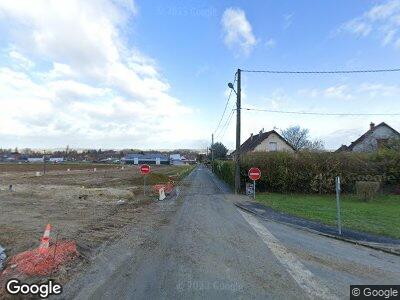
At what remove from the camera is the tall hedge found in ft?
84.8

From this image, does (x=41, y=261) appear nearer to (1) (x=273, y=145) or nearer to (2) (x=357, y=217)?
(2) (x=357, y=217)

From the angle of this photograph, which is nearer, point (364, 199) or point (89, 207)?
point (89, 207)

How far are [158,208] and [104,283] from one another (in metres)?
11.7

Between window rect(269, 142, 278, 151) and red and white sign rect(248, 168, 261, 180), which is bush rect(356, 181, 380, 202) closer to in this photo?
red and white sign rect(248, 168, 261, 180)

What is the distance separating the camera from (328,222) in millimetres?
13547

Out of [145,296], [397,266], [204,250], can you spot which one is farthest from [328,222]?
[145,296]

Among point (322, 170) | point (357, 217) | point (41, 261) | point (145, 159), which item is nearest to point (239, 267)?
point (41, 261)

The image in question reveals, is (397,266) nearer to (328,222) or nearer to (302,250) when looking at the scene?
(302,250)

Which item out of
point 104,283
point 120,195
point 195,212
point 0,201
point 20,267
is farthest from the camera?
point 120,195

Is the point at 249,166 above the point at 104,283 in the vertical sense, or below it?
above

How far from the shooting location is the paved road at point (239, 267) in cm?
620

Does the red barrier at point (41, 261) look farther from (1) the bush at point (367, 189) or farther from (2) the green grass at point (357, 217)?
(1) the bush at point (367, 189)

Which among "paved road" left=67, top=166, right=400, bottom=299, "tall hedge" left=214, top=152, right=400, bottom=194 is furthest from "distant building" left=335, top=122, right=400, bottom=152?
"paved road" left=67, top=166, right=400, bottom=299

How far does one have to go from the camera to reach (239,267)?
25.1ft
